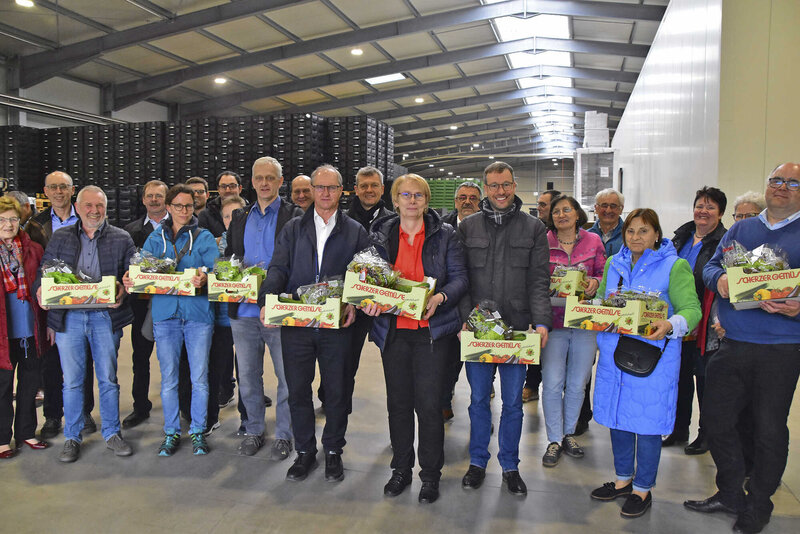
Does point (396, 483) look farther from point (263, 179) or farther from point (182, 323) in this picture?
point (263, 179)

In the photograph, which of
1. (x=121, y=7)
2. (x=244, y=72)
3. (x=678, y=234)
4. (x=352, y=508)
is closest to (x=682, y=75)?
(x=678, y=234)

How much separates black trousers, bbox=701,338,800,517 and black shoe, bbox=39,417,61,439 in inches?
160

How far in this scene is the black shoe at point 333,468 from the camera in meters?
3.29

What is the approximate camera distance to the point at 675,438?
3.96m

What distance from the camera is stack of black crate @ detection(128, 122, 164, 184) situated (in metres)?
10.4

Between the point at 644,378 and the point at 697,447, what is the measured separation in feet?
4.47

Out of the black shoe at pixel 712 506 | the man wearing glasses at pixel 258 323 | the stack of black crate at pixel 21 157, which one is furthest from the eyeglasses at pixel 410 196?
the stack of black crate at pixel 21 157

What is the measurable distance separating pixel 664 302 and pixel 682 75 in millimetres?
4209

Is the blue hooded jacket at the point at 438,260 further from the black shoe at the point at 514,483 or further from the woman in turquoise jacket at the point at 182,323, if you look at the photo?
the woman in turquoise jacket at the point at 182,323

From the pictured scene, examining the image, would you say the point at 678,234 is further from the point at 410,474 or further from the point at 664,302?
the point at 410,474

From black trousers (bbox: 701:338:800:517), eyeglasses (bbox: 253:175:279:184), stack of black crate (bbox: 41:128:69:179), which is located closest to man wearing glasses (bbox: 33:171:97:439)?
eyeglasses (bbox: 253:175:279:184)

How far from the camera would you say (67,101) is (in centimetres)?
1288

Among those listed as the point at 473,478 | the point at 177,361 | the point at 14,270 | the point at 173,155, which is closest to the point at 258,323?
the point at 177,361

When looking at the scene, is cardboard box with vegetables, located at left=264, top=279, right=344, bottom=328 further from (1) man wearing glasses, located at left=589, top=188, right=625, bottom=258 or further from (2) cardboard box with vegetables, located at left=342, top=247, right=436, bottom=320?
(1) man wearing glasses, located at left=589, top=188, right=625, bottom=258
